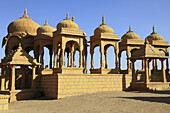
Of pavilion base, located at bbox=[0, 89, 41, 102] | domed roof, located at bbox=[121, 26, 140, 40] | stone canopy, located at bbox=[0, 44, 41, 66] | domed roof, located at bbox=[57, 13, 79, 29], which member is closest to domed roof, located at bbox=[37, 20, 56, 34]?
domed roof, located at bbox=[57, 13, 79, 29]

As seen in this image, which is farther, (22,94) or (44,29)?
(44,29)

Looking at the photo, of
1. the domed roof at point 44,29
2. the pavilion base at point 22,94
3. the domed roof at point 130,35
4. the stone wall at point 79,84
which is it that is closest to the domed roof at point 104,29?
the domed roof at point 130,35

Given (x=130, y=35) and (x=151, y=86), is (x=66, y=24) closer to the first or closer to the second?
(x=130, y=35)

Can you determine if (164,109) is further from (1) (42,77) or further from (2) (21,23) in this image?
(2) (21,23)

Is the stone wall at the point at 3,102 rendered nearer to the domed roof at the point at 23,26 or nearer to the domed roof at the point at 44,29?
the domed roof at the point at 44,29

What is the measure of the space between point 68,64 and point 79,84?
9.64m

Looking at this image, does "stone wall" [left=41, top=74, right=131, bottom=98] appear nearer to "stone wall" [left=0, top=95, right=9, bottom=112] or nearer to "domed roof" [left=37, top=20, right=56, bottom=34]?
"stone wall" [left=0, top=95, right=9, bottom=112]

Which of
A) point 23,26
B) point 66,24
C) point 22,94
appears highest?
point 23,26

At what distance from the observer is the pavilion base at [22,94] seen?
17672 mm

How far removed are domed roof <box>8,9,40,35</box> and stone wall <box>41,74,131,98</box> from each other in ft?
26.4

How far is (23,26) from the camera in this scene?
81.6ft

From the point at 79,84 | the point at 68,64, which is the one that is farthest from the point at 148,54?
the point at 68,64

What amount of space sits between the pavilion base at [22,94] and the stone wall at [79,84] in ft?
2.65

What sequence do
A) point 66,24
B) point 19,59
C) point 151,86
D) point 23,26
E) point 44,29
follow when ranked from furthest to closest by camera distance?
point 23,26
point 44,29
point 66,24
point 19,59
point 151,86
